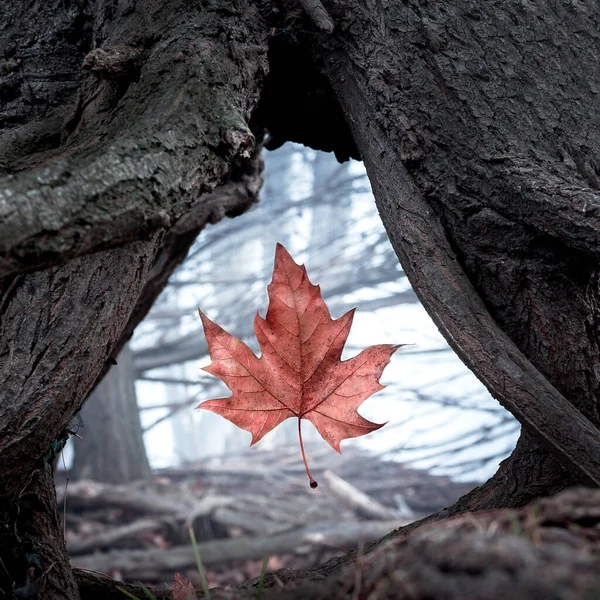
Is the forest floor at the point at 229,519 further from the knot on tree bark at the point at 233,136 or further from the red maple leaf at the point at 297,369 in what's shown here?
the knot on tree bark at the point at 233,136

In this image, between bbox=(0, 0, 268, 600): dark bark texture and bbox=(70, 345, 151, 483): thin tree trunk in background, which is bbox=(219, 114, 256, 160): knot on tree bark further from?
bbox=(70, 345, 151, 483): thin tree trunk in background

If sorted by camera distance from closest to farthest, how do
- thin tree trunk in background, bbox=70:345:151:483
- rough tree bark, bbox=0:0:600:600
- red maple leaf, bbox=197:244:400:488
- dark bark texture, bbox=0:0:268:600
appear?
dark bark texture, bbox=0:0:268:600 → rough tree bark, bbox=0:0:600:600 → red maple leaf, bbox=197:244:400:488 → thin tree trunk in background, bbox=70:345:151:483

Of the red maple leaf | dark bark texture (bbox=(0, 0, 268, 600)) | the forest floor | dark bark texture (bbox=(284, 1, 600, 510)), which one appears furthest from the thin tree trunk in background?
dark bark texture (bbox=(284, 1, 600, 510))

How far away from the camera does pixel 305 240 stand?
383 inches

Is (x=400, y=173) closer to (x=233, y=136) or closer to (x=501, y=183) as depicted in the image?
(x=501, y=183)

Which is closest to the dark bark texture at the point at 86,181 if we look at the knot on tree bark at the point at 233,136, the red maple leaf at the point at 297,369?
the knot on tree bark at the point at 233,136

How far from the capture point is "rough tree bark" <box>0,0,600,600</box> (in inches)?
39.8

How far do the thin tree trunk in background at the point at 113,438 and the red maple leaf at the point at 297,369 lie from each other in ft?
15.6

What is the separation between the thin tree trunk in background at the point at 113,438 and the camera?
18.1ft

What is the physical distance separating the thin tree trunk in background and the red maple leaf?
4751mm

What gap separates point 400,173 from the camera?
1.25 meters

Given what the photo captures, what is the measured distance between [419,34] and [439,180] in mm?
348

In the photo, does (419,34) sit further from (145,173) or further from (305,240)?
(305,240)

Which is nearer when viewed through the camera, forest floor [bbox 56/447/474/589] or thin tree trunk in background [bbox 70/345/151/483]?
forest floor [bbox 56/447/474/589]
